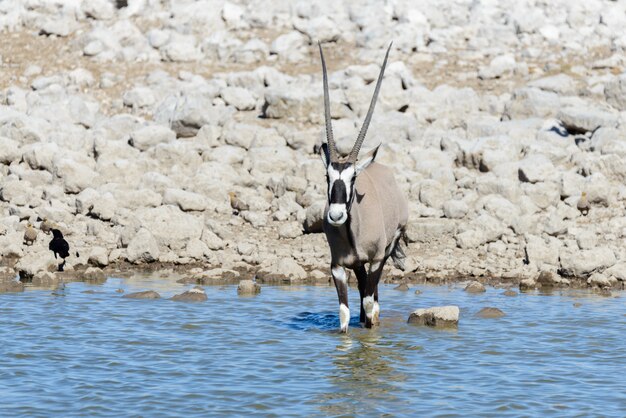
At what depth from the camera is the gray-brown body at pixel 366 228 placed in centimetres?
1192

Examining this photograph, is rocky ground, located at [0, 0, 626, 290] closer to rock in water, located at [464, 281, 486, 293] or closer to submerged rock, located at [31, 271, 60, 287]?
submerged rock, located at [31, 271, 60, 287]

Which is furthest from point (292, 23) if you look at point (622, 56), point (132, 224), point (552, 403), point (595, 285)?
point (552, 403)

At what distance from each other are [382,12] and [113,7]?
10.1 metres

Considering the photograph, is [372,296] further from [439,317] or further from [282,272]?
[282,272]

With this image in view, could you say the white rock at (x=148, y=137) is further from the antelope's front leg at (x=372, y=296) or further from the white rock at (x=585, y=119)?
the antelope's front leg at (x=372, y=296)

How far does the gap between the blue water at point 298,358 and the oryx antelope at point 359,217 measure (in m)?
0.59

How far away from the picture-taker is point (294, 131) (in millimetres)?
25375

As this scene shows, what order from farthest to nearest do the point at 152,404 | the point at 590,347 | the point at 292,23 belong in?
the point at 292,23 → the point at 590,347 → the point at 152,404

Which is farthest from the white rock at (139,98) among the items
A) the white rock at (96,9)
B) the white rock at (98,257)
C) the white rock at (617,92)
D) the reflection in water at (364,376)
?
the reflection in water at (364,376)

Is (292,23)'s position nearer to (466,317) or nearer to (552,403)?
(466,317)

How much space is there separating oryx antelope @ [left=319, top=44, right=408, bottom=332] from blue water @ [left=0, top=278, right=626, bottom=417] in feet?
1.95

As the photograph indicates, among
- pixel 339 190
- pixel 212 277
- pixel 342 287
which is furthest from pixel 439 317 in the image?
pixel 212 277

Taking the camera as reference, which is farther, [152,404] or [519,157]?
[519,157]

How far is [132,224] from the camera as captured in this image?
18.4 metres
